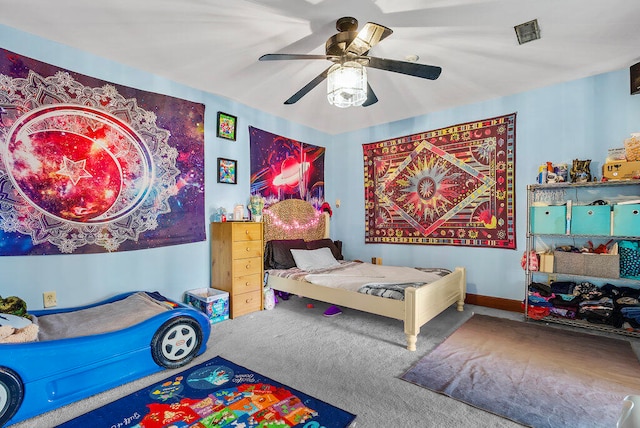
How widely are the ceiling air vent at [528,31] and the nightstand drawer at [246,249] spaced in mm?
3177

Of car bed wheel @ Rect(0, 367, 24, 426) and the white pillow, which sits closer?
car bed wheel @ Rect(0, 367, 24, 426)

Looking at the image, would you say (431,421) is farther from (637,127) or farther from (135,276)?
(637,127)

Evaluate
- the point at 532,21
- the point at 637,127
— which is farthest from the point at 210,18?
the point at 637,127

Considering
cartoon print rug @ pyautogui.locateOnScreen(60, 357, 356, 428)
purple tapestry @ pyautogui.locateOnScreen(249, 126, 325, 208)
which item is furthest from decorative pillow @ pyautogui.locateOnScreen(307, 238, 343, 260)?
cartoon print rug @ pyautogui.locateOnScreen(60, 357, 356, 428)

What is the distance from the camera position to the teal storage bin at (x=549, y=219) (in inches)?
122

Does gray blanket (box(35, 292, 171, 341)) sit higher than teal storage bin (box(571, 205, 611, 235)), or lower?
lower

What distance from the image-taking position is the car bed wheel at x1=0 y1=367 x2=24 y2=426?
1.59 metres

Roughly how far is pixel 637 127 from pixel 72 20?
5118mm

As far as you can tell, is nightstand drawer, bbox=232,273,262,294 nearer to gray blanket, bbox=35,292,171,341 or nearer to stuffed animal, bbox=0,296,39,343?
gray blanket, bbox=35,292,171,341

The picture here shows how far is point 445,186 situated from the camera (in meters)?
4.04

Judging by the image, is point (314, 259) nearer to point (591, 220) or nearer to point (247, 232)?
point (247, 232)

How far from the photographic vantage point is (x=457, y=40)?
7.97 ft

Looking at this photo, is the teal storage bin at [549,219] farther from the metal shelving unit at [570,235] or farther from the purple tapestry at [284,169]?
the purple tapestry at [284,169]

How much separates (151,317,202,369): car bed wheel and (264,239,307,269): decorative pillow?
1.60 metres
